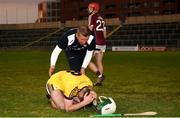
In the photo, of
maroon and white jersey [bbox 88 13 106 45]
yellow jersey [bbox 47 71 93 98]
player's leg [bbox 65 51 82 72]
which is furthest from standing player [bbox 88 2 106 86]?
yellow jersey [bbox 47 71 93 98]

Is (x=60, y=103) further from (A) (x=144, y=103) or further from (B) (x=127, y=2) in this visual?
(B) (x=127, y=2)

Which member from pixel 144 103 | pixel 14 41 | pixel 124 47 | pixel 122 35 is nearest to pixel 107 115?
pixel 144 103

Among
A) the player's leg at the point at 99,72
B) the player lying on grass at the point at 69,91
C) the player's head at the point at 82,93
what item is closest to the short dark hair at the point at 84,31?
the player lying on grass at the point at 69,91

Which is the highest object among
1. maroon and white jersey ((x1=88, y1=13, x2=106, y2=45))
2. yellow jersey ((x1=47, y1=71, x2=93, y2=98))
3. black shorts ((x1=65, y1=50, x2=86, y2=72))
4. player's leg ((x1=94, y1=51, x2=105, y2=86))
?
maroon and white jersey ((x1=88, y1=13, x2=106, y2=45))

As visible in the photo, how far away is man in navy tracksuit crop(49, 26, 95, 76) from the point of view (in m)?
8.95

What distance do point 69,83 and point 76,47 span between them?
5.61ft

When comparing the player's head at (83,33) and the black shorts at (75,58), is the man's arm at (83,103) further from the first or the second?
the black shorts at (75,58)

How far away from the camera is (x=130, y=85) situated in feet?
43.5

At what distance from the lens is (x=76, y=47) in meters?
10.3

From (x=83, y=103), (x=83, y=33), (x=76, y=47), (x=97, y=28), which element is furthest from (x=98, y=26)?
(x=83, y=103)

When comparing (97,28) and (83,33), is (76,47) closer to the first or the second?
(83,33)

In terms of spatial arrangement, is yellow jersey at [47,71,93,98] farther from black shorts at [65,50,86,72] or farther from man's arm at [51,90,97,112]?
black shorts at [65,50,86,72]

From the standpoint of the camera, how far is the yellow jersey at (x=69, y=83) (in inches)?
341

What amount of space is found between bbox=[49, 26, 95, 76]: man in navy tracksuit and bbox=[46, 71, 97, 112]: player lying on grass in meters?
0.62
